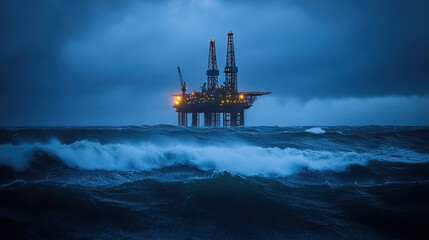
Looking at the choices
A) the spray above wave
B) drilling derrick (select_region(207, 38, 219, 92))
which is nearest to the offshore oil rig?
drilling derrick (select_region(207, 38, 219, 92))

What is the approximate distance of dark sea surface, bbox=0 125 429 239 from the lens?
4629mm

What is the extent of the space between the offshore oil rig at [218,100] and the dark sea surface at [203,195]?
5021 centimetres

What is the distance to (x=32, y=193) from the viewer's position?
585cm

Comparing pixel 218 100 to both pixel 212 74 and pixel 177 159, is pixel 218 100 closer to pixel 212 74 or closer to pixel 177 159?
pixel 212 74

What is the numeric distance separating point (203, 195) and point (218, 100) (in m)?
54.7

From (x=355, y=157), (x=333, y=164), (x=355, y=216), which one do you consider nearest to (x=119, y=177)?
(x=355, y=216)

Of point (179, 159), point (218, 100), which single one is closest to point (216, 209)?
point (179, 159)

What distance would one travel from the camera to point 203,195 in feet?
20.7

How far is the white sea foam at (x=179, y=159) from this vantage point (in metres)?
9.32

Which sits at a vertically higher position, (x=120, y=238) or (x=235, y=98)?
(x=235, y=98)

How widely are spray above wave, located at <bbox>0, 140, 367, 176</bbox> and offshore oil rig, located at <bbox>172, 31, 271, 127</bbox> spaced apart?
49730mm

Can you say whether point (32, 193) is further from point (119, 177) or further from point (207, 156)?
point (207, 156)

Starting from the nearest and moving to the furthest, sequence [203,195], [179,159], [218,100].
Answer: [203,195]
[179,159]
[218,100]

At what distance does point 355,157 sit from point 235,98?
51113 millimetres
